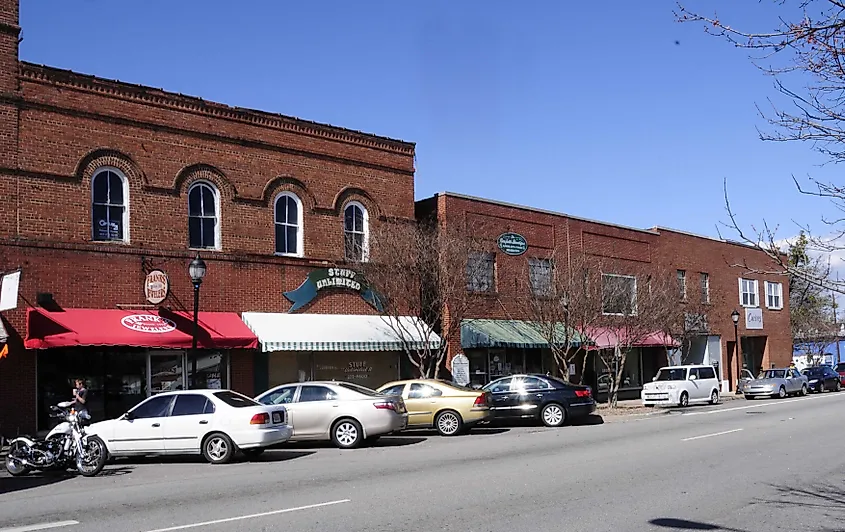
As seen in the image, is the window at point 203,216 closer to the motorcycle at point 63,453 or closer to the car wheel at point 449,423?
the car wheel at point 449,423

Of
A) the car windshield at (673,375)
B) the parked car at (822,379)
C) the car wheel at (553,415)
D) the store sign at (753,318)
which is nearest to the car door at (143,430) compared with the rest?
the car wheel at (553,415)

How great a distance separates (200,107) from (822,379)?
36.3 metres

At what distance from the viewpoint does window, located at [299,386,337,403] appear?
19.0 m

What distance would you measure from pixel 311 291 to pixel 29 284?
8062 millimetres

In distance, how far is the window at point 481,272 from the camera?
93.1ft

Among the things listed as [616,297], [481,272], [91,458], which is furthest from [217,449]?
[616,297]

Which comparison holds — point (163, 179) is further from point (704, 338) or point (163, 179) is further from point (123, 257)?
point (704, 338)

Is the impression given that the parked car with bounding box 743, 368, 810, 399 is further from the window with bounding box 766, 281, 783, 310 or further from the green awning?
the green awning

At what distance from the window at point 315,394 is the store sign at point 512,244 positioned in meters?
14.2

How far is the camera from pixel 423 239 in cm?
2675

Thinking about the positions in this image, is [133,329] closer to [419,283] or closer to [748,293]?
[419,283]

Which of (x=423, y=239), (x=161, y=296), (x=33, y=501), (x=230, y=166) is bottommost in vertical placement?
(x=33, y=501)

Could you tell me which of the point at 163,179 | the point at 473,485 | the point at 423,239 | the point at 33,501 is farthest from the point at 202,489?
the point at 423,239

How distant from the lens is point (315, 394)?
62.7 feet
